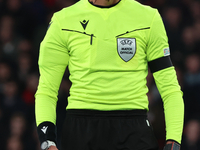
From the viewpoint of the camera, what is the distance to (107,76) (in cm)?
230

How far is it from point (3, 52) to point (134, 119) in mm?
3704

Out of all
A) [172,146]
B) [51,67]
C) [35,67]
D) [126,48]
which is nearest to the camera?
[172,146]

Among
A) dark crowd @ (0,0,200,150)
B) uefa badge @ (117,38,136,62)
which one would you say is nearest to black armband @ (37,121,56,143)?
uefa badge @ (117,38,136,62)

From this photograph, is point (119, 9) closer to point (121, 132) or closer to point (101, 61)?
point (101, 61)

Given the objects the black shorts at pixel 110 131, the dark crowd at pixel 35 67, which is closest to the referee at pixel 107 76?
the black shorts at pixel 110 131

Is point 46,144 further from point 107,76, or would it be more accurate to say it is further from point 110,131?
point 107,76

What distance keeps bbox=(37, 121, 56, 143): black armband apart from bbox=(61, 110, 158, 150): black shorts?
0.10 metres

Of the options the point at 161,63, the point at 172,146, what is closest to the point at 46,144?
the point at 172,146

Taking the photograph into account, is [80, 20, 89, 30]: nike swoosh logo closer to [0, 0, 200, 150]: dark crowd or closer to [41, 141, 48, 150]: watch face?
[41, 141, 48, 150]: watch face

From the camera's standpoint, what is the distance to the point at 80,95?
2336 mm

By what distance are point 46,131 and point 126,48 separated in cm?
65

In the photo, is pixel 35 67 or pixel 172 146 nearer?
pixel 172 146

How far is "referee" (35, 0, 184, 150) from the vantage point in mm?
2291

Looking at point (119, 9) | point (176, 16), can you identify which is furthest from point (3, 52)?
point (119, 9)
